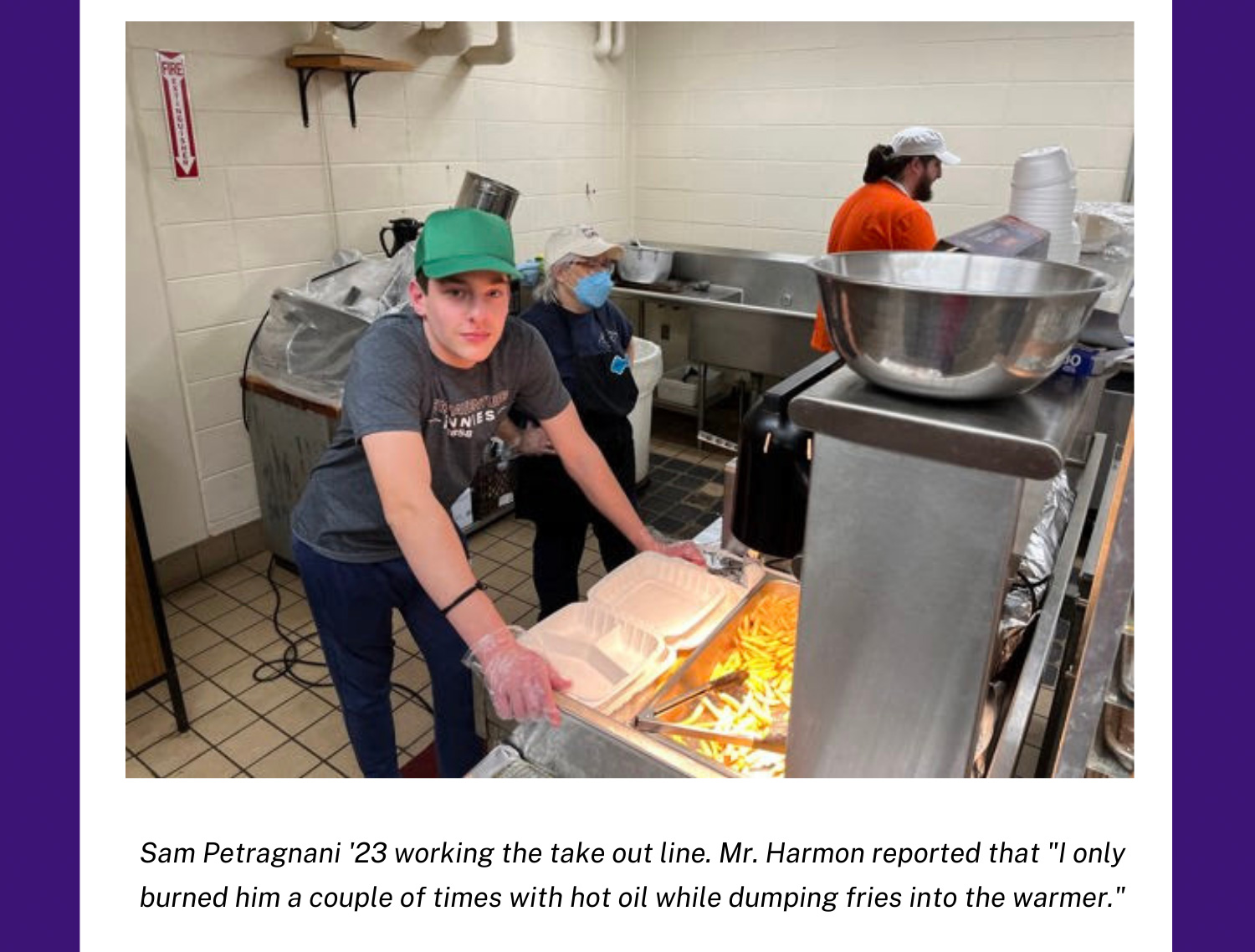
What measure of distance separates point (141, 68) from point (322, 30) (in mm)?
683

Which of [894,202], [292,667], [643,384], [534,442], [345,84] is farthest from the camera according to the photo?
[643,384]

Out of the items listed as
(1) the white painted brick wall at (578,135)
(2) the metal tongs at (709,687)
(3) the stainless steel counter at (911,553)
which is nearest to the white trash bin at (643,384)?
(1) the white painted brick wall at (578,135)

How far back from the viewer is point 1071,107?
4.04m

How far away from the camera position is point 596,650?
1.53m

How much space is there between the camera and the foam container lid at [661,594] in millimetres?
1613

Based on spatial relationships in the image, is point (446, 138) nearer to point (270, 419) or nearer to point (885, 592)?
point (270, 419)

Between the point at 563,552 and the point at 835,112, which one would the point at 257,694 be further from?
the point at 835,112

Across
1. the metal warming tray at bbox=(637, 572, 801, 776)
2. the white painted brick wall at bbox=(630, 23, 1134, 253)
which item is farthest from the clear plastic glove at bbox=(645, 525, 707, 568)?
the white painted brick wall at bbox=(630, 23, 1134, 253)

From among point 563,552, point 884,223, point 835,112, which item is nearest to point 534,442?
point 563,552

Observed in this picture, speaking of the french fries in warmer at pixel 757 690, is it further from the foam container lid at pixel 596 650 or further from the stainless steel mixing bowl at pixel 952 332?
the stainless steel mixing bowl at pixel 952 332

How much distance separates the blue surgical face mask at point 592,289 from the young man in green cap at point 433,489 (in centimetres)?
68

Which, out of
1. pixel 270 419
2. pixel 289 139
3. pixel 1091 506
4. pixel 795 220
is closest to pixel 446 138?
pixel 289 139

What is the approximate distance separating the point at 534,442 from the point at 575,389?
243 millimetres
